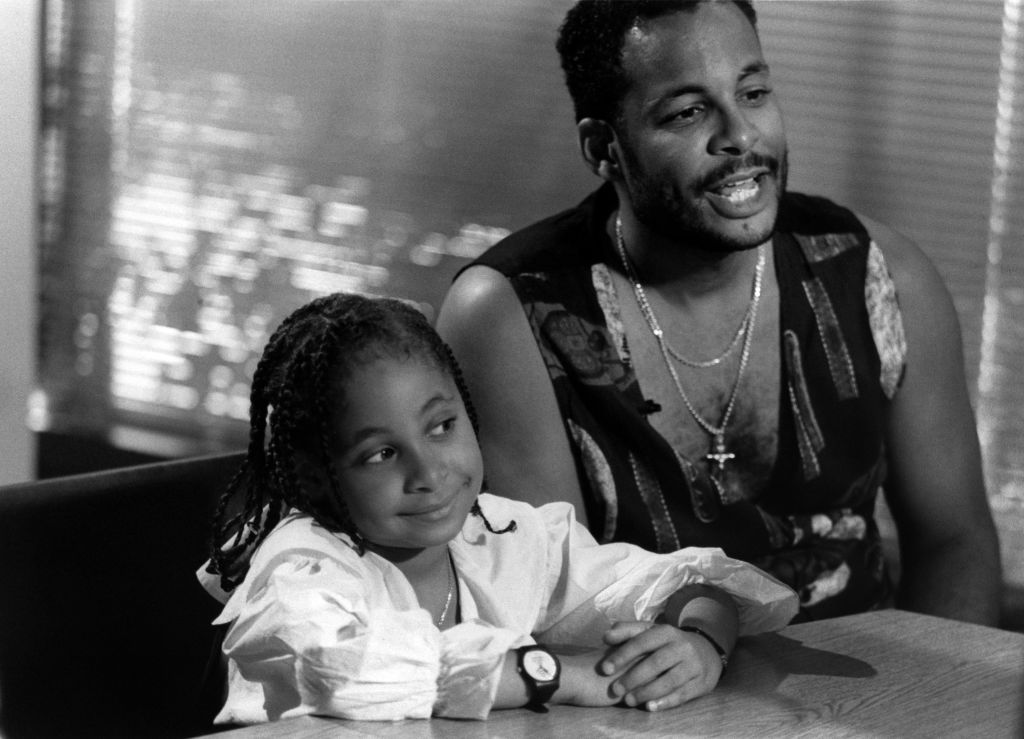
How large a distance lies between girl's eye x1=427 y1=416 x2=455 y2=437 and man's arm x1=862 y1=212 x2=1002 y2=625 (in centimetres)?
100

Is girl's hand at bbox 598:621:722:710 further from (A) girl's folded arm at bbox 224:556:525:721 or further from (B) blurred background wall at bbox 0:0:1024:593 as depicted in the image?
(B) blurred background wall at bbox 0:0:1024:593

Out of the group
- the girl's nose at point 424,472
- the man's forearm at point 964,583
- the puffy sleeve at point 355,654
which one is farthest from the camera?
the man's forearm at point 964,583

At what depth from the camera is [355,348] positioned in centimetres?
150

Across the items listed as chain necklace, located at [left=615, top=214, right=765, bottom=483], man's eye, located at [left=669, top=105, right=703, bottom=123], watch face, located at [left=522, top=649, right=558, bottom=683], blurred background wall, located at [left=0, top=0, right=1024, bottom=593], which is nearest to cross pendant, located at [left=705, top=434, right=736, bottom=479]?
chain necklace, located at [left=615, top=214, right=765, bottom=483]

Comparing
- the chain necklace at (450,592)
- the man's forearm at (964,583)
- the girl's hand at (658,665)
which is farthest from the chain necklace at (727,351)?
the girl's hand at (658,665)

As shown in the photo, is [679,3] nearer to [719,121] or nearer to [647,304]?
[719,121]

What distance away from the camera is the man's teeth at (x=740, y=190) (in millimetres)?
2045

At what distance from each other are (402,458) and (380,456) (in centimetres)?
2

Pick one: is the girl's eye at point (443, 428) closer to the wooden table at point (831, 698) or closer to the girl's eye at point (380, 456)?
the girl's eye at point (380, 456)

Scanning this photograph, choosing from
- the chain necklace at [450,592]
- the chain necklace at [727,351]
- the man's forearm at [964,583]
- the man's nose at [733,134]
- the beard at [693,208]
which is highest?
the man's nose at [733,134]

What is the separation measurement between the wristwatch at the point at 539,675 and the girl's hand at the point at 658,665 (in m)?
0.06

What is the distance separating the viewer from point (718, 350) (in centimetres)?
223

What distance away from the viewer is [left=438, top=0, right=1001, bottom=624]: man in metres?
2.08

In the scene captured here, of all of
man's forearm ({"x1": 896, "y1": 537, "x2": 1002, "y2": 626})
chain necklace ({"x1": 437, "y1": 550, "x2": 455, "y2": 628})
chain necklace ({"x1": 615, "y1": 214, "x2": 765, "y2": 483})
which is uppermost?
chain necklace ({"x1": 615, "y1": 214, "x2": 765, "y2": 483})
